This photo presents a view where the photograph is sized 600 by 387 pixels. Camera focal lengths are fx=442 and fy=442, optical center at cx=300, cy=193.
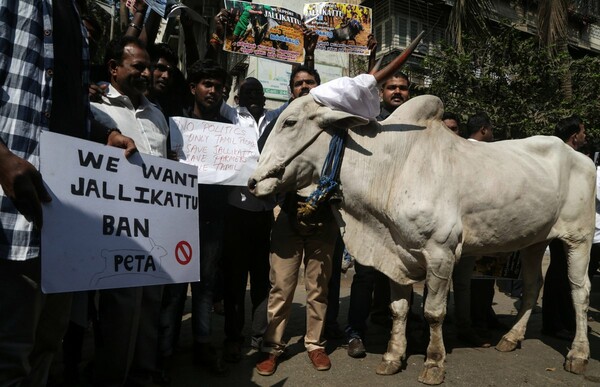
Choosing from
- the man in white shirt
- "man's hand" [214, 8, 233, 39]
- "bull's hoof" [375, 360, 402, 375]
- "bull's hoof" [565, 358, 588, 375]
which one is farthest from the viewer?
"man's hand" [214, 8, 233, 39]

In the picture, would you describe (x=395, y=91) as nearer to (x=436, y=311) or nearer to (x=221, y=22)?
(x=221, y=22)

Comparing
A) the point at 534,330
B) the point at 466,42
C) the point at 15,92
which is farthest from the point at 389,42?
the point at 15,92

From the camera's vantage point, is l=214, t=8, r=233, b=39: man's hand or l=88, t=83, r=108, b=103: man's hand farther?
l=214, t=8, r=233, b=39: man's hand

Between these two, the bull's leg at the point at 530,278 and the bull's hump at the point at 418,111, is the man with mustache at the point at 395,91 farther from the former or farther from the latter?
the bull's leg at the point at 530,278

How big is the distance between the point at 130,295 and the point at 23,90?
57.5 inches

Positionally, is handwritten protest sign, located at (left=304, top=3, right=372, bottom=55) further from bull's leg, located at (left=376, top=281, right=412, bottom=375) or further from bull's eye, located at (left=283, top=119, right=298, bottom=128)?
bull's leg, located at (left=376, top=281, right=412, bottom=375)

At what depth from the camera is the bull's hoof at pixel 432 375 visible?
126 inches

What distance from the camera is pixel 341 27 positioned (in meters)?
5.80

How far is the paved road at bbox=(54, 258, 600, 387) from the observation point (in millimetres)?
3234

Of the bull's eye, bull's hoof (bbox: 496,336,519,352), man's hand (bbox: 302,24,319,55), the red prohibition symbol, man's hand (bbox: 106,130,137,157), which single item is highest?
man's hand (bbox: 302,24,319,55)

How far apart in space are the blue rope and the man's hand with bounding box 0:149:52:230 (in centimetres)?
184

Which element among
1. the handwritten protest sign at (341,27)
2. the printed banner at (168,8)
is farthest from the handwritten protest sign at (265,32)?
the printed banner at (168,8)

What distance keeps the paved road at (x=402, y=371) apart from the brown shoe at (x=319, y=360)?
0.12 feet

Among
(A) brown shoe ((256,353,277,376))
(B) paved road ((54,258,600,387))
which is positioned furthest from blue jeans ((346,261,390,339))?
(A) brown shoe ((256,353,277,376))
